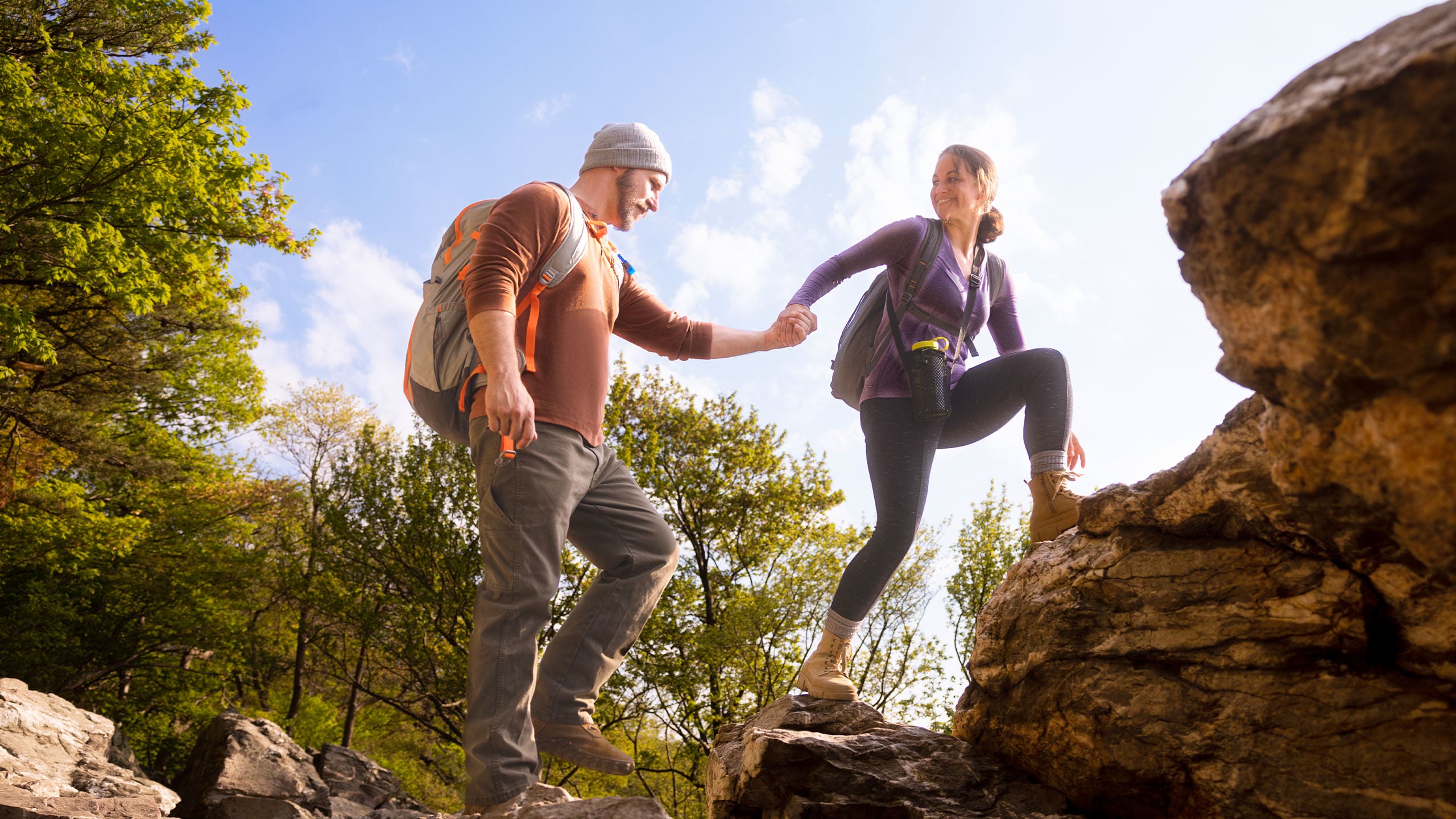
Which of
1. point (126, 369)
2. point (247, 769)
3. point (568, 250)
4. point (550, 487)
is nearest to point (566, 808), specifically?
point (550, 487)

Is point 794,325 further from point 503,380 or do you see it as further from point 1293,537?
point 1293,537

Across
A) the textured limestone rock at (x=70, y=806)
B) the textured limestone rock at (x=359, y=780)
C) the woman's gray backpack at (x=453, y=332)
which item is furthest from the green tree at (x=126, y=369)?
the woman's gray backpack at (x=453, y=332)

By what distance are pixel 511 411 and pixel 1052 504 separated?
2.22m

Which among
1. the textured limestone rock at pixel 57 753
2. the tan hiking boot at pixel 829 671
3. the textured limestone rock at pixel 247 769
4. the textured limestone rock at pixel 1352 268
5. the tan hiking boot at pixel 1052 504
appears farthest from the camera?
the textured limestone rock at pixel 247 769

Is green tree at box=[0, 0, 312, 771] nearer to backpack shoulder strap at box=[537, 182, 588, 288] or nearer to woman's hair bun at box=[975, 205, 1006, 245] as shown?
backpack shoulder strap at box=[537, 182, 588, 288]

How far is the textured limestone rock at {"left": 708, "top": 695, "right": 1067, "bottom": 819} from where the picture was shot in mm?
3082

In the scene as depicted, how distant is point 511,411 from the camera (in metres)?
2.91

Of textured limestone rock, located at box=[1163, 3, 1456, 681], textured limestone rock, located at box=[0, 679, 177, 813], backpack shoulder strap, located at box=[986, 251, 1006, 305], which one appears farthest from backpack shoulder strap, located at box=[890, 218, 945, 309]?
textured limestone rock, located at box=[0, 679, 177, 813]

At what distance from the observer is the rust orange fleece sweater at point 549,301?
124 inches

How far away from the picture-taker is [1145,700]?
2.93 m

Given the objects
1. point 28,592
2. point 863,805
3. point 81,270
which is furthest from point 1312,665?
point 28,592

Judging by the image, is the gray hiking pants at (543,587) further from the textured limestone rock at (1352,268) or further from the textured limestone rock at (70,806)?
the textured limestone rock at (70,806)

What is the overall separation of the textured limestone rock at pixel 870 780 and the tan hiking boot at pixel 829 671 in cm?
23

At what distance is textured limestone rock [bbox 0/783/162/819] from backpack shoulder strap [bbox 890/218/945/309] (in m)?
4.35
